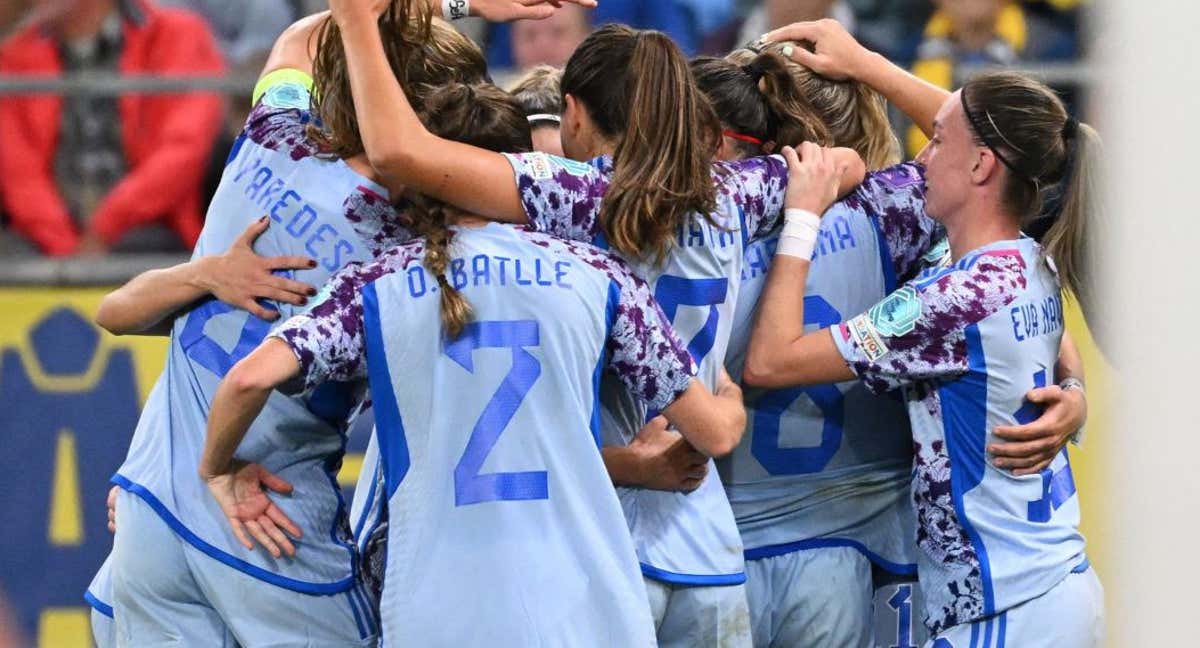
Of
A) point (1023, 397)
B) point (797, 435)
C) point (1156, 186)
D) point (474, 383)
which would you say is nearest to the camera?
point (1156, 186)

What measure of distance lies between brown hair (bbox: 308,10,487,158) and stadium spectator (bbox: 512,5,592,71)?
2.98 meters

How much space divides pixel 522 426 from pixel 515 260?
251 millimetres

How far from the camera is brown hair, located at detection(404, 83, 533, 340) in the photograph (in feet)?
8.11

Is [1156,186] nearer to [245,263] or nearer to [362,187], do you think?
[362,187]

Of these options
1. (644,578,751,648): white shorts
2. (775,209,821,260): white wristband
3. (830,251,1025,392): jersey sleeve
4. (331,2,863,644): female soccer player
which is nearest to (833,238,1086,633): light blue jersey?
(830,251,1025,392): jersey sleeve

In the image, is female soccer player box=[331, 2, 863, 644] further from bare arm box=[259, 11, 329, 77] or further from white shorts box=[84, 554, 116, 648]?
white shorts box=[84, 554, 116, 648]

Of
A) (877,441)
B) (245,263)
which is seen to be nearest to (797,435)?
(877,441)

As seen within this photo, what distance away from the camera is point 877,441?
10.2ft

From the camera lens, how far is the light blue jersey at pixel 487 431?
2.35m

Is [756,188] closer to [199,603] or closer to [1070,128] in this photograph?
[1070,128]

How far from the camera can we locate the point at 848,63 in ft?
10.2

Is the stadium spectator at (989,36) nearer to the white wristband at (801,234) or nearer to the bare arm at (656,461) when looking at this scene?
the white wristband at (801,234)

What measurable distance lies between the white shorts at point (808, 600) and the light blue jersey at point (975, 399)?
22 centimetres

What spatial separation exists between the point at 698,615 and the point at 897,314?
626 millimetres
